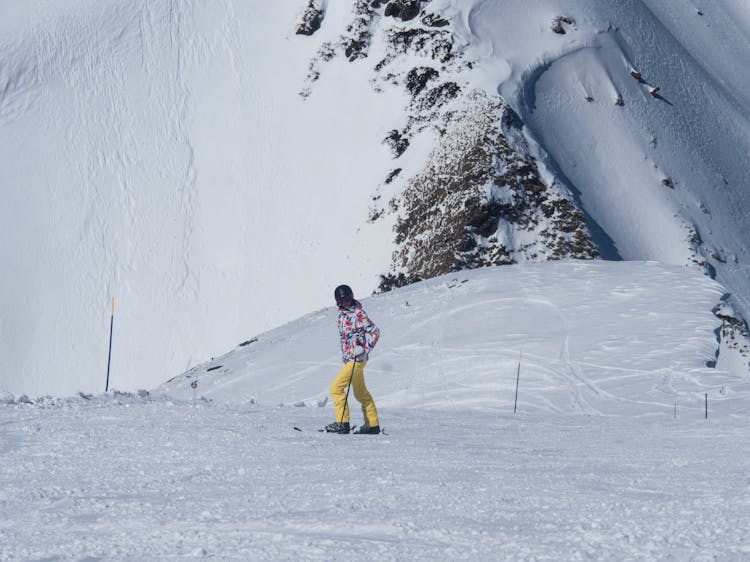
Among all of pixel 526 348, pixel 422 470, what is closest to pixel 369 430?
pixel 422 470

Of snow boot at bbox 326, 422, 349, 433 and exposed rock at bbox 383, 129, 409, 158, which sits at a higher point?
exposed rock at bbox 383, 129, 409, 158

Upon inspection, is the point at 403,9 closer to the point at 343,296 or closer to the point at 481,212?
the point at 481,212

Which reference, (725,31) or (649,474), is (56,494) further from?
(725,31)

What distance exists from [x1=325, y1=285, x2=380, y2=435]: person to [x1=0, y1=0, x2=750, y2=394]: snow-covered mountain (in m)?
32.3

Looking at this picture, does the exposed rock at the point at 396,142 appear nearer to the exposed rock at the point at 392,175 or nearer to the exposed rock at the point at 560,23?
the exposed rock at the point at 392,175

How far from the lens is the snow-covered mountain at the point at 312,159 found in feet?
148

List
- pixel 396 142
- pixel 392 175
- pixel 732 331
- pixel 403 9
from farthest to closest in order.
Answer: pixel 403 9 → pixel 396 142 → pixel 392 175 → pixel 732 331

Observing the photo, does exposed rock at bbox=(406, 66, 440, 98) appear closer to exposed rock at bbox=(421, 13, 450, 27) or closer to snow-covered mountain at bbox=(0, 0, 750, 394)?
snow-covered mountain at bbox=(0, 0, 750, 394)

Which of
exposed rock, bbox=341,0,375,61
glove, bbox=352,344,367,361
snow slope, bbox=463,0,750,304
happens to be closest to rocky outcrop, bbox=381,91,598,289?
snow slope, bbox=463,0,750,304

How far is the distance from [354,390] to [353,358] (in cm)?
39

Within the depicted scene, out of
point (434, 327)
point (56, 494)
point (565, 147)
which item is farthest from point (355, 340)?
point (565, 147)

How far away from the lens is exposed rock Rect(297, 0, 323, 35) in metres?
62.8

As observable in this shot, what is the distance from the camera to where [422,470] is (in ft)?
26.7

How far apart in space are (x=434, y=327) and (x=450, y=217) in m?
21.1
